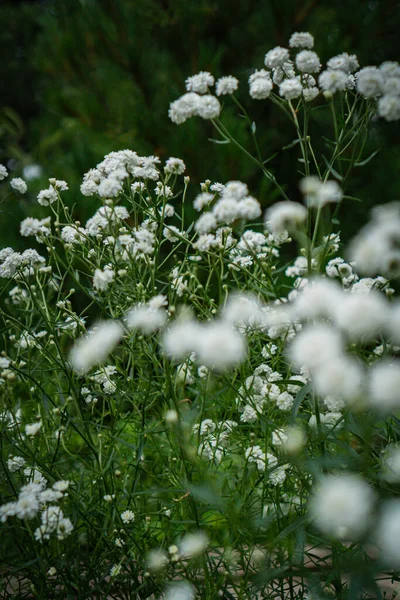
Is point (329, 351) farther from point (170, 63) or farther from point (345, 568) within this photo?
point (170, 63)

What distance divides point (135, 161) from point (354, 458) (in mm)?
597

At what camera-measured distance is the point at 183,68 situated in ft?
8.12

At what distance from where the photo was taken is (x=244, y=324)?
1.00 metres

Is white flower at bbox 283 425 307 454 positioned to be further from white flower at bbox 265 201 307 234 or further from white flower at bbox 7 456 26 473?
white flower at bbox 7 456 26 473

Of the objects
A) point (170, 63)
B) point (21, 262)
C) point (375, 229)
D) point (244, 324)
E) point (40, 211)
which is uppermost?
point (170, 63)

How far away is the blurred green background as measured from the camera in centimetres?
213

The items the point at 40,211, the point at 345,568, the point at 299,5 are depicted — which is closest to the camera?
the point at 345,568

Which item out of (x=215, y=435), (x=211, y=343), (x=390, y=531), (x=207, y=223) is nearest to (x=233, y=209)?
(x=207, y=223)

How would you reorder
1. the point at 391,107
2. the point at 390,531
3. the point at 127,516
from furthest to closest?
the point at 127,516 → the point at 391,107 → the point at 390,531

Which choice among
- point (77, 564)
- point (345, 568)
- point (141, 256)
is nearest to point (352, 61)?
point (141, 256)

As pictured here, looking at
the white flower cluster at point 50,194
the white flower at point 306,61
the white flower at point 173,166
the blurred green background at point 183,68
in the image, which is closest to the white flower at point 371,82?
the white flower at point 306,61

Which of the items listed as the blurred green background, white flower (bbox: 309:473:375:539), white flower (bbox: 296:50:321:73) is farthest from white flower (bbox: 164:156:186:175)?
the blurred green background

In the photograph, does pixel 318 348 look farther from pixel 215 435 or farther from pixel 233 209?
pixel 215 435

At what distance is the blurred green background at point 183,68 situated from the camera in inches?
84.0
